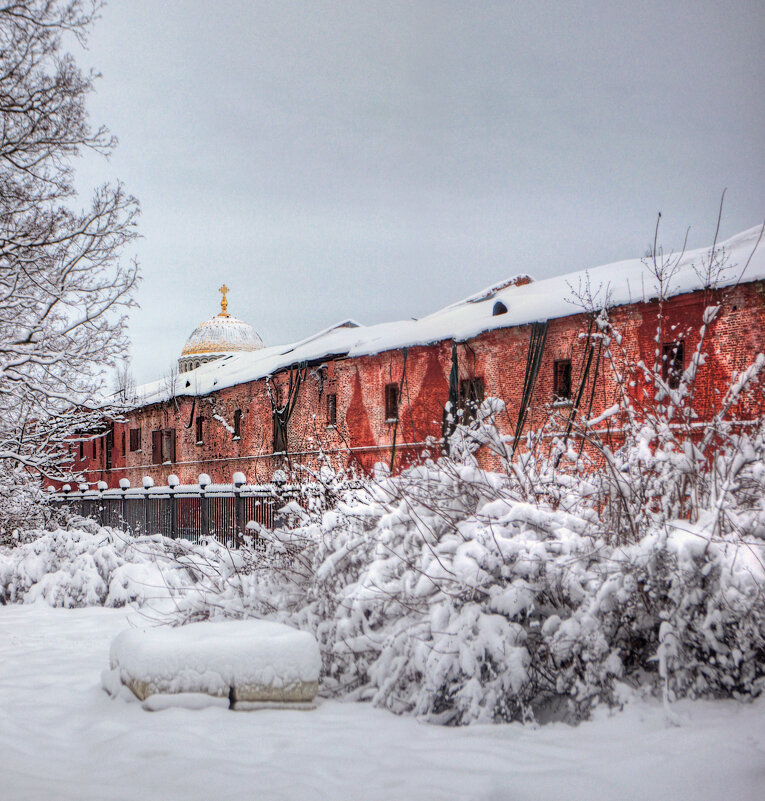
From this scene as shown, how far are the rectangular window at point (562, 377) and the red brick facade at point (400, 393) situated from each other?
43mm

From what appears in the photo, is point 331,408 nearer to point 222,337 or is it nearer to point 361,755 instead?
point 361,755

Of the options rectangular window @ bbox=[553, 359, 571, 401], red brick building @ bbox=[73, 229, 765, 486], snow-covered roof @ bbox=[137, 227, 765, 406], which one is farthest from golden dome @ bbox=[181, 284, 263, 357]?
rectangular window @ bbox=[553, 359, 571, 401]

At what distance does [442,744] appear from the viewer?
4602 mm

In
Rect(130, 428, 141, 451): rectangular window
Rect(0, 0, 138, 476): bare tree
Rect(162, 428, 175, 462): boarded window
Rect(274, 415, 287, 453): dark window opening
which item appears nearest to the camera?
Rect(0, 0, 138, 476): bare tree

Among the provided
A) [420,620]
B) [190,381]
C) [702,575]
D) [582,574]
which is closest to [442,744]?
[420,620]

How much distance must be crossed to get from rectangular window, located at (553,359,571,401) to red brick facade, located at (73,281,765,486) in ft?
0.14

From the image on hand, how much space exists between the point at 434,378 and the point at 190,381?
1914 centimetres

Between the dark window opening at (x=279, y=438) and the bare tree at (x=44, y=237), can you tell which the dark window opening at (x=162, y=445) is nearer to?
the dark window opening at (x=279, y=438)

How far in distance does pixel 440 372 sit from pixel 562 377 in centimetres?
383

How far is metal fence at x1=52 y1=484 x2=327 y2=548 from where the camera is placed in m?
14.3

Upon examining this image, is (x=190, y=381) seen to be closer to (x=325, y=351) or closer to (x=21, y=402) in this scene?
(x=325, y=351)

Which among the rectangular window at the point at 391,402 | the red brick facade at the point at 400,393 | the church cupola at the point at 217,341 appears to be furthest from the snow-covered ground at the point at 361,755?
the church cupola at the point at 217,341

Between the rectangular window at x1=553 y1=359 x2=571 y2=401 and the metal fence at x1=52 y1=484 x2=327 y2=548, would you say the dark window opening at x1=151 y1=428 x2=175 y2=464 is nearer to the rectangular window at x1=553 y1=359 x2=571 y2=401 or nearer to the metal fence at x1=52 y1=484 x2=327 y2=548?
the metal fence at x1=52 y1=484 x2=327 y2=548

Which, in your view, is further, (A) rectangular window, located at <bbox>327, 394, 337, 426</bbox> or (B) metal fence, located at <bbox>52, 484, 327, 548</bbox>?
(A) rectangular window, located at <bbox>327, 394, 337, 426</bbox>
